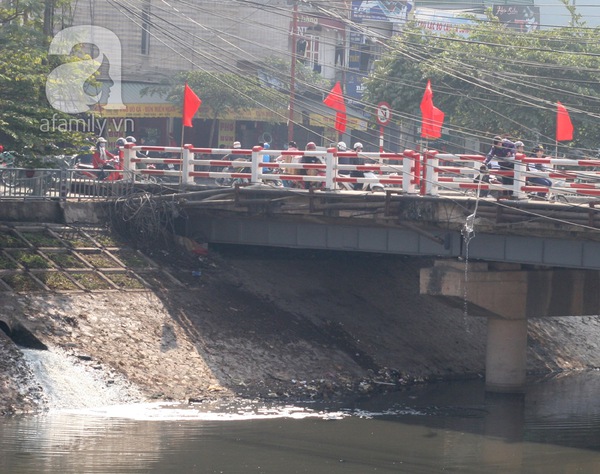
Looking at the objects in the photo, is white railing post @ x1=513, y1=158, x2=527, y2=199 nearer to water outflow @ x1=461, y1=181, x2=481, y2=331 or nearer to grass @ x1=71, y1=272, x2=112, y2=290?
water outflow @ x1=461, y1=181, x2=481, y2=331

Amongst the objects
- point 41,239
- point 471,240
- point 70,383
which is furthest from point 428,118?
point 70,383

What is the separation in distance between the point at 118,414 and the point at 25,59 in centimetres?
970

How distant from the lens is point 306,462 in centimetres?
1825

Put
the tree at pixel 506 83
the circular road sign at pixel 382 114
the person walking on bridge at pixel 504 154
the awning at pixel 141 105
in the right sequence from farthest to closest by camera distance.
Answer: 1. the awning at pixel 141 105
2. the tree at pixel 506 83
3. the circular road sign at pixel 382 114
4. the person walking on bridge at pixel 504 154

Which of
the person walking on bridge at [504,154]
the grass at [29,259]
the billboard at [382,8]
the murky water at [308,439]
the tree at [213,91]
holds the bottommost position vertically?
the murky water at [308,439]

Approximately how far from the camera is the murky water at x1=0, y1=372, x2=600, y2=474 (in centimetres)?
1773

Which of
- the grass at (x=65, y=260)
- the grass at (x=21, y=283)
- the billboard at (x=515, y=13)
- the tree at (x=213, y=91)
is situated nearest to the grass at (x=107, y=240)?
the grass at (x=65, y=260)

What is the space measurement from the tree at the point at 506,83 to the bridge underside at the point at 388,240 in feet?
54.0

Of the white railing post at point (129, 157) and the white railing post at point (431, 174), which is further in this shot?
the white railing post at point (129, 157)

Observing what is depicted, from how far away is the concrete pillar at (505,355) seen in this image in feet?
86.0

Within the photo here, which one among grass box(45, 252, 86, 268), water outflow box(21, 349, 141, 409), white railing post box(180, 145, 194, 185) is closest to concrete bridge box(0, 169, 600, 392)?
white railing post box(180, 145, 194, 185)

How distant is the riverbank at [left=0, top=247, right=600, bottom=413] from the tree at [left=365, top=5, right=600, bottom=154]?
12.4 m

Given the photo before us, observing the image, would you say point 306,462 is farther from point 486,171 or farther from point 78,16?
point 78,16

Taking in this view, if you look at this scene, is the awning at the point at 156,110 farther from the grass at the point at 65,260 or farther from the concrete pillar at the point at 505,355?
the concrete pillar at the point at 505,355
